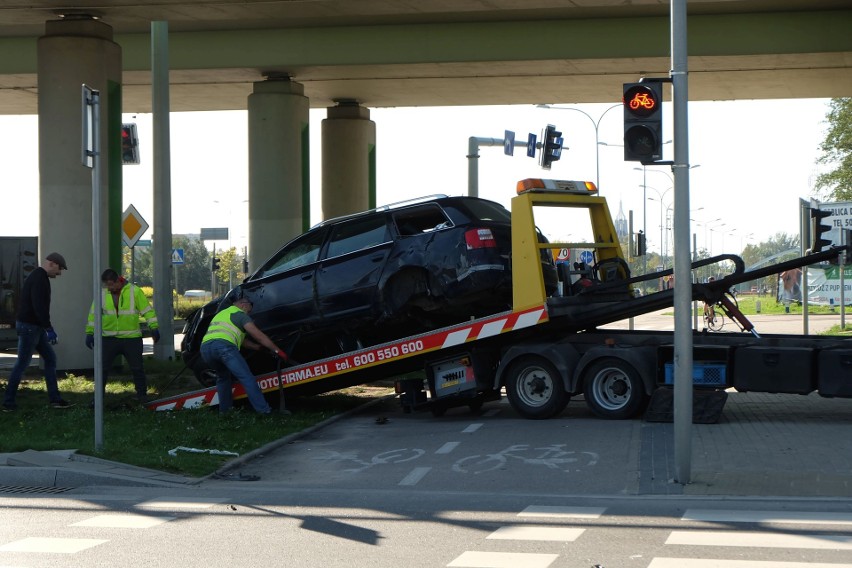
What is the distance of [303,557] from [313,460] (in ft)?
14.6

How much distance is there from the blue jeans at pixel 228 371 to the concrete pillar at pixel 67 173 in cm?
602

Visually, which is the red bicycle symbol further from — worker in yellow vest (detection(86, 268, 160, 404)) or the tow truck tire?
worker in yellow vest (detection(86, 268, 160, 404))

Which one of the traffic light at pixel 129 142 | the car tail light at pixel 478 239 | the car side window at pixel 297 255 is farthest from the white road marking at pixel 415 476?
the traffic light at pixel 129 142

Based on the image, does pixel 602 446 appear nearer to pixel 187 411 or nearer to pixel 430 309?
pixel 430 309

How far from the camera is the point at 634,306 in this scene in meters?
13.5

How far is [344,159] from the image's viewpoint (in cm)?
3181

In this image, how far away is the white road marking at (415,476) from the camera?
1020 cm

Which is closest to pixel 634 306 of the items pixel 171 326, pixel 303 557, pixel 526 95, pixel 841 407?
pixel 841 407

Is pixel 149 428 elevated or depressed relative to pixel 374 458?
elevated

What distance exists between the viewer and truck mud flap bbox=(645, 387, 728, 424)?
12.9 m

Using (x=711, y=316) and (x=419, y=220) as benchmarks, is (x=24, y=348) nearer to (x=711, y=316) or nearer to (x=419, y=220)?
(x=419, y=220)

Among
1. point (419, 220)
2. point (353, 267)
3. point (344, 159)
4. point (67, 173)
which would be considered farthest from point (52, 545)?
point (344, 159)

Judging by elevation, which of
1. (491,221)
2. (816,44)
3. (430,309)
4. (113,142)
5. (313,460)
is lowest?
(313,460)

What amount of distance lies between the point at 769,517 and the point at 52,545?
4.83 m
